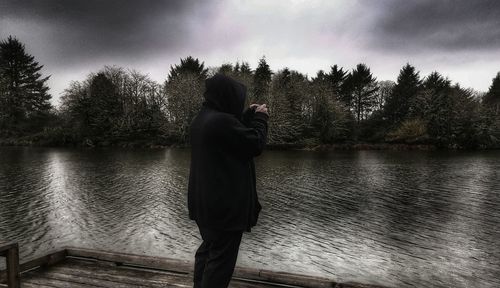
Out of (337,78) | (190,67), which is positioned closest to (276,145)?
(337,78)

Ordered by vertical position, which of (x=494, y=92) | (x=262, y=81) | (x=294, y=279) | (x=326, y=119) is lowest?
(x=294, y=279)

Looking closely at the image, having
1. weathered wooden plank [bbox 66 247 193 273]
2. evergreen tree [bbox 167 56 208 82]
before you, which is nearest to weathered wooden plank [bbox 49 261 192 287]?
weathered wooden plank [bbox 66 247 193 273]

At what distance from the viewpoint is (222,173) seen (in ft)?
9.37

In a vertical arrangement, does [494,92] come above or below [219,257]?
above

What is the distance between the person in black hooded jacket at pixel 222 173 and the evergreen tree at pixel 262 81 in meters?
42.2

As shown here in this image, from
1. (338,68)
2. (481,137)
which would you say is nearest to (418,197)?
(481,137)

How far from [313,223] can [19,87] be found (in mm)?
67986

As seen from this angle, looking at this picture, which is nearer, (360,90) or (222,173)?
(222,173)

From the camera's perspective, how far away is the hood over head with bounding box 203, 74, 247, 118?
9.95 ft

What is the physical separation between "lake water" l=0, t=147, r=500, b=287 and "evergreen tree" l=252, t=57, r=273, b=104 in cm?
2839

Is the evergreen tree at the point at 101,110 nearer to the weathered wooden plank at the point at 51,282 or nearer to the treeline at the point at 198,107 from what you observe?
→ the treeline at the point at 198,107

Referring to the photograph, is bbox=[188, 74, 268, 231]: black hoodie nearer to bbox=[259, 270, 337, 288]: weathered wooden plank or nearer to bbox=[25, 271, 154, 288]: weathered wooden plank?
bbox=[259, 270, 337, 288]: weathered wooden plank

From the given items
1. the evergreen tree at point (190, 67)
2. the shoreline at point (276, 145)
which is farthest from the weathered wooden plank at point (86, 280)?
the evergreen tree at point (190, 67)

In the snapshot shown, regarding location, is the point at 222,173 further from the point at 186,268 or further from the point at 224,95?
the point at 186,268
